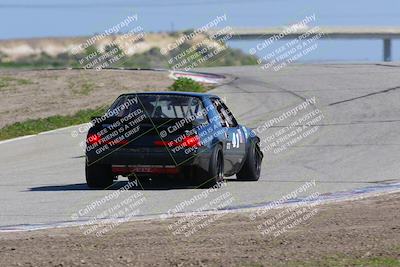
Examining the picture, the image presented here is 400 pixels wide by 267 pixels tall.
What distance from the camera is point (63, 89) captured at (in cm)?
3797

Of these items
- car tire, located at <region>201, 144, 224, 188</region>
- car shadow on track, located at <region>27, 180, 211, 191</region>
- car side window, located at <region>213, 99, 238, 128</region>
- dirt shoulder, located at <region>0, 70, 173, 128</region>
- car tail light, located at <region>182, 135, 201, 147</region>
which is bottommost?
dirt shoulder, located at <region>0, 70, 173, 128</region>

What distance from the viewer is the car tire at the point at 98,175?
15516 millimetres

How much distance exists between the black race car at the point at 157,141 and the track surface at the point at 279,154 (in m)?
0.30

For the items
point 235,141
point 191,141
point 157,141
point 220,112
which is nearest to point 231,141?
point 235,141

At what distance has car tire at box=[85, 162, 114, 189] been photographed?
15.5m

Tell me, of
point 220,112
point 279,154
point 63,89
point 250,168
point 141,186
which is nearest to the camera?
point 141,186

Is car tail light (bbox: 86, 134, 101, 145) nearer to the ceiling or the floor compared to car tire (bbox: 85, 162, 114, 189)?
nearer to the ceiling

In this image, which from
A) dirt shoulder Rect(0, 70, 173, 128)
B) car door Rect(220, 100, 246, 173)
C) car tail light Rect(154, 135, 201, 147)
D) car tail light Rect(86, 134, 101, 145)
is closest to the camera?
car tail light Rect(154, 135, 201, 147)

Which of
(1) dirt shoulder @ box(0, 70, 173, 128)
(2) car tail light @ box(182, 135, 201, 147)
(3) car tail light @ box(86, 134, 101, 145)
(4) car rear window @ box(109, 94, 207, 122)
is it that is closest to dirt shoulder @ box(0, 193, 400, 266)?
(2) car tail light @ box(182, 135, 201, 147)

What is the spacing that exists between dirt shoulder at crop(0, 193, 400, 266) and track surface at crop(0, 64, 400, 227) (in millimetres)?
1848

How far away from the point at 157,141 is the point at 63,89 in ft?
76.6

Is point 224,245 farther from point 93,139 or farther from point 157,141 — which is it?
point 93,139

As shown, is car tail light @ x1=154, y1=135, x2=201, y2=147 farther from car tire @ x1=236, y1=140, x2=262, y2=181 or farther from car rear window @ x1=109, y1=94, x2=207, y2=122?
car tire @ x1=236, y1=140, x2=262, y2=181

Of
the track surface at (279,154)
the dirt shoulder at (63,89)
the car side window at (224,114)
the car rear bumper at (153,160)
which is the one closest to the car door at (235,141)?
the car side window at (224,114)
